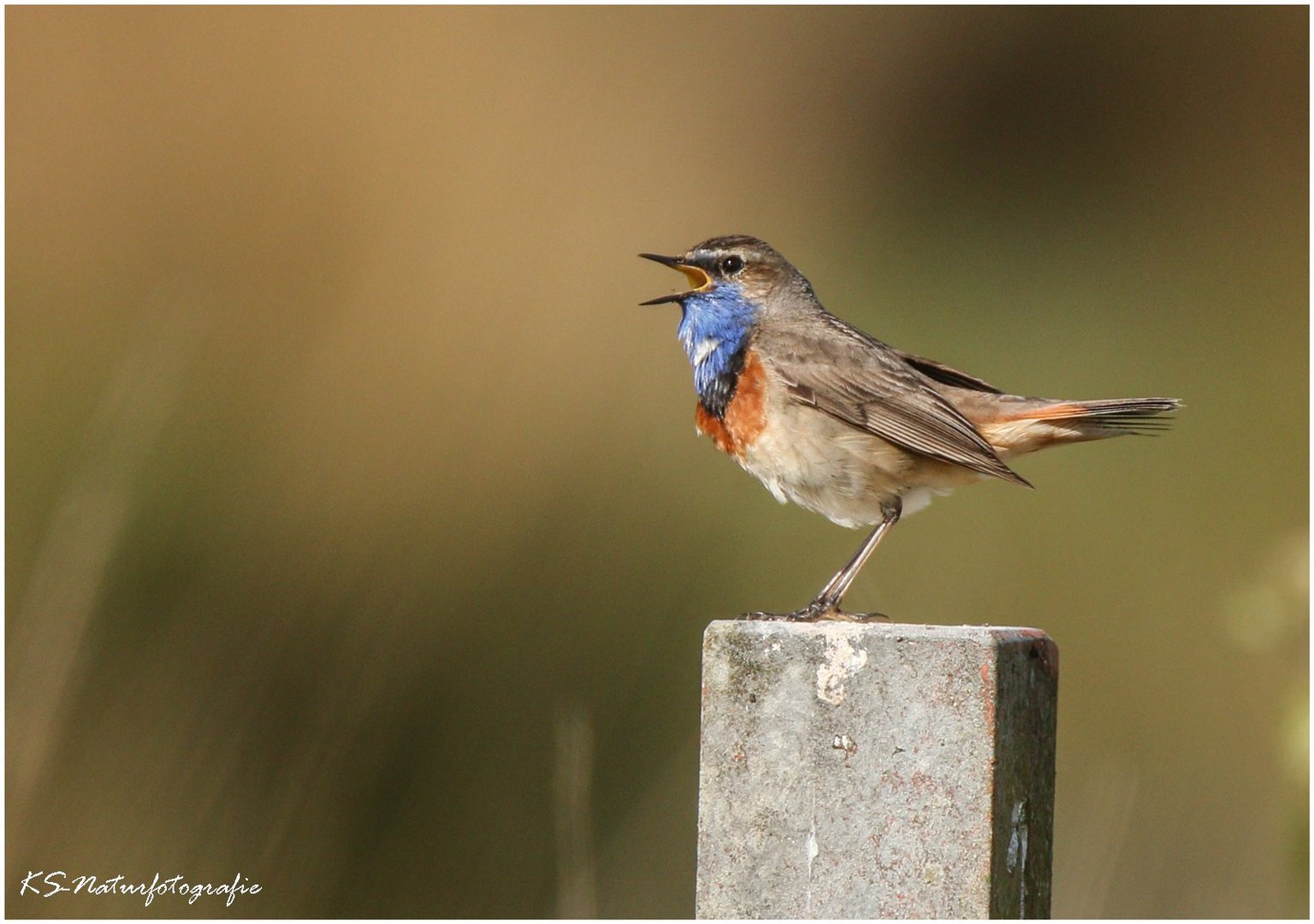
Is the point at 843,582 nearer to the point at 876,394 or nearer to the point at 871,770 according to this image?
the point at 876,394

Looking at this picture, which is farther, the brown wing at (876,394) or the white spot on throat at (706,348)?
the white spot on throat at (706,348)

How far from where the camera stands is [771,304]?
18.7 feet

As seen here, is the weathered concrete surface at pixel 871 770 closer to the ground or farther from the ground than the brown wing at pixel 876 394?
closer to the ground

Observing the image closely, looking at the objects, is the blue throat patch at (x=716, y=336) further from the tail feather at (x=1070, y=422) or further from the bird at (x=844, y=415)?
the tail feather at (x=1070, y=422)

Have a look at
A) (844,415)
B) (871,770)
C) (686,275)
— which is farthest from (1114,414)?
(871,770)

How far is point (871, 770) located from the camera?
3092mm

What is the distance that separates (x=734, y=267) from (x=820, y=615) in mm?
1629

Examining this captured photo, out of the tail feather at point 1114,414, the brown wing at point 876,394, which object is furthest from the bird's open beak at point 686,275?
the tail feather at point 1114,414

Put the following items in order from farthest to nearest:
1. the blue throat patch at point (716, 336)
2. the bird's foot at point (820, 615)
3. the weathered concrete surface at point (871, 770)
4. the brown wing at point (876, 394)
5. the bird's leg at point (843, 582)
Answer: the blue throat patch at point (716, 336)
the brown wing at point (876, 394)
the bird's leg at point (843, 582)
the bird's foot at point (820, 615)
the weathered concrete surface at point (871, 770)

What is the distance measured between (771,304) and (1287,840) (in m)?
2.43

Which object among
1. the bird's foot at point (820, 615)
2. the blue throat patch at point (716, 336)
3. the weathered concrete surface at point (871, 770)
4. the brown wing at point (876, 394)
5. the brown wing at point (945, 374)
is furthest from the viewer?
the brown wing at point (945, 374)

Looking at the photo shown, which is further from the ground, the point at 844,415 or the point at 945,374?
the point at 945,374

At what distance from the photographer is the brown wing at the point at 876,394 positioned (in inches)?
202

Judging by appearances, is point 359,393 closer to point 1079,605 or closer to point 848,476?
point 848,476
